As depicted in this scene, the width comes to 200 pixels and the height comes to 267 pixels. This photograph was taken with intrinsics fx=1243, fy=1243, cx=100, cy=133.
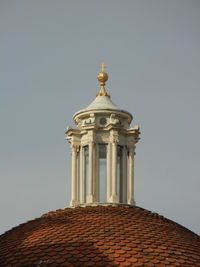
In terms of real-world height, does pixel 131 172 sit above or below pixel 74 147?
below

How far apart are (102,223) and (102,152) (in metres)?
6.18

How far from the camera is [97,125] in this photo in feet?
161

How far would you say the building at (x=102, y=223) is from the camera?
41156 mm

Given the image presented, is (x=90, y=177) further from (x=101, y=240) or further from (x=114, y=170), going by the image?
(x=101, y=240)

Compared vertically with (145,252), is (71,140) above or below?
above

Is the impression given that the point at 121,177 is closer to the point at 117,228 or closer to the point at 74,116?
the point at 74,116

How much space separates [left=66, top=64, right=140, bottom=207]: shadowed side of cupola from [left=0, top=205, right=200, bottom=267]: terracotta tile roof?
2387 mm

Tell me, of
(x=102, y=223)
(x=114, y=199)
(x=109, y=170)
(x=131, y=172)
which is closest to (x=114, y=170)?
(x=109, y=170)

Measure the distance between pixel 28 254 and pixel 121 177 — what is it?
8.87 m

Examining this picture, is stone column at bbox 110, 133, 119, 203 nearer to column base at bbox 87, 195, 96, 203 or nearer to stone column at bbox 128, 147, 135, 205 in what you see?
column base at bbox 87, 195, 96, 203

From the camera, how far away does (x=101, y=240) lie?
138ft

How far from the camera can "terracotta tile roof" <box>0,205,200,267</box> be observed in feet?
134

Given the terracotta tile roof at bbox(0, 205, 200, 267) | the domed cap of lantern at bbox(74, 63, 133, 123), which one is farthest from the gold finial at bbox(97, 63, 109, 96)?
the terracotta tile roof at bbox(0, 205, 200, 267)

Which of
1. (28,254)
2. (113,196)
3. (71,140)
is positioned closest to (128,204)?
(113,196)
